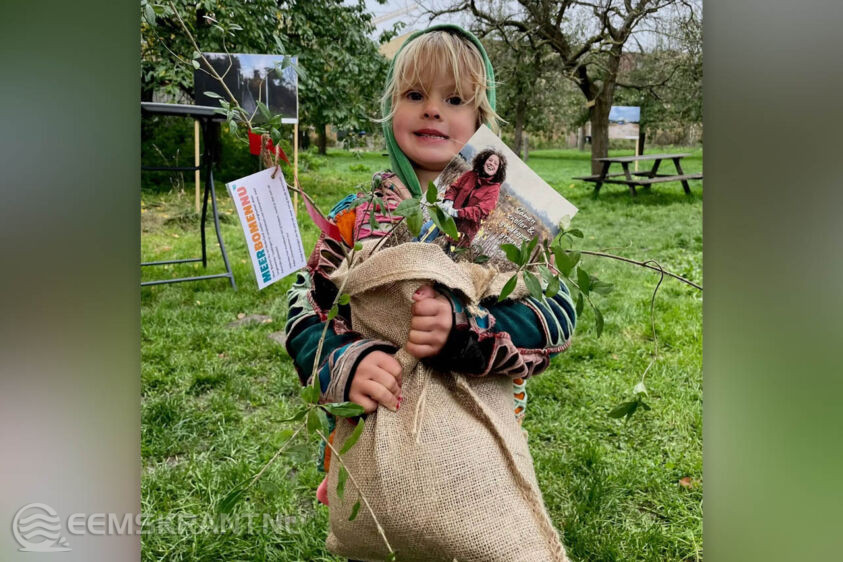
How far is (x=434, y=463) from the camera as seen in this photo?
622mm

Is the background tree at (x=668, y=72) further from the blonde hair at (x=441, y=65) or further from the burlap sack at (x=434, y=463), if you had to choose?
the burlap sack at (x=434, y=463)

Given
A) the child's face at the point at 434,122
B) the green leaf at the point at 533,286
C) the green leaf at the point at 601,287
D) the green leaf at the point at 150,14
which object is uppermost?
the green leaf at the point at 150,14

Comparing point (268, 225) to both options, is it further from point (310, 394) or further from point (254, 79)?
point (254, 79)

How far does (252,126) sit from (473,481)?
0.45 m

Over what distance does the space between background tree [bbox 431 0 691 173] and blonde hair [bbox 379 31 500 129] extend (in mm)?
1240

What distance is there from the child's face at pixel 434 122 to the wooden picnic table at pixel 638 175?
6.90 feet

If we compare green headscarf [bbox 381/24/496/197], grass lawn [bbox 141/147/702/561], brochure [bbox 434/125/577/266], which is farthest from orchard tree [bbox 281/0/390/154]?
brochure [bbox 434/125/577/266]

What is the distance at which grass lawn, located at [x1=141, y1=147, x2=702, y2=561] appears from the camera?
1186 mm

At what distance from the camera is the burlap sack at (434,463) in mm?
615

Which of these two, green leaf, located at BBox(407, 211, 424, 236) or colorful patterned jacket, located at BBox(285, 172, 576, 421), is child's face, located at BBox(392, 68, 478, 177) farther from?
green leaf, located at BBox(407, 211, 424, 236)

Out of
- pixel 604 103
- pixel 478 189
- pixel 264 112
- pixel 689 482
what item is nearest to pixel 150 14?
pixel 264 112

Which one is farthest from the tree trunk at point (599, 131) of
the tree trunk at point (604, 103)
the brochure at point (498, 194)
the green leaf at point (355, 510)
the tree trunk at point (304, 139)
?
the green leaf at point (355, 510)
